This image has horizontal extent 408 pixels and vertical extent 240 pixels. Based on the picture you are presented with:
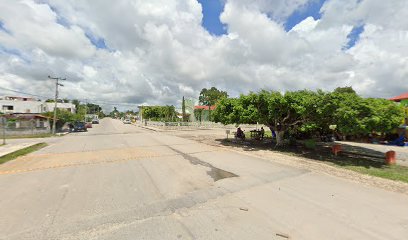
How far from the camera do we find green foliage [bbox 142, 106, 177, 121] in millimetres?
53356

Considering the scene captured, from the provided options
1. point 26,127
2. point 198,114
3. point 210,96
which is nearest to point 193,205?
point 26,127

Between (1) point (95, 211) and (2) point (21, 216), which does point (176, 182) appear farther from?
(2) point (21, 216)

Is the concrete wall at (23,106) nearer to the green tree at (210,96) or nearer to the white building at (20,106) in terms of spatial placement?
the white building at (20,106)

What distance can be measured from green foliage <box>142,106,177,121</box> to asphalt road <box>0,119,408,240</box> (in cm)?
3924

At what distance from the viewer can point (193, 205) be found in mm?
5297

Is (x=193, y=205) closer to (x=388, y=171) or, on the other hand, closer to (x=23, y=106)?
(x=388, y=171)

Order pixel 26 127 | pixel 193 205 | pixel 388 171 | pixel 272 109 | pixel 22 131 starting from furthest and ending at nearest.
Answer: pixel 26 127 < pixel 22 131 < pixel 272 109 < pixel 388 171 < pixel 193 205

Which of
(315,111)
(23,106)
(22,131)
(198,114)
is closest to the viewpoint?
(315,111)

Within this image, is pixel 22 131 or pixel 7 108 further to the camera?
pixel 7 108

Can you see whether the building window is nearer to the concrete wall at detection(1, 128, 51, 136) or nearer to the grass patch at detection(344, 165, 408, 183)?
the concrete wall at detection(1, 128, 51, 136)

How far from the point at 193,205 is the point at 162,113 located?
5489 centimetres

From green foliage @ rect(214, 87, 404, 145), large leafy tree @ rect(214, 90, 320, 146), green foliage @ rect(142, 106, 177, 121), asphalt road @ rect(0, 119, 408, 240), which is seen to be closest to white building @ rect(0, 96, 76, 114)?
green foliage @ rect(142, 106, 177, 121)

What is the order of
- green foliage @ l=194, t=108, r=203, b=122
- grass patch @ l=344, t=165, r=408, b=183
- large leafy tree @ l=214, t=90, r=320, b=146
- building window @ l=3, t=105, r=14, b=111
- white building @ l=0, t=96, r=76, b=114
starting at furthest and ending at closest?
white building @ l=0, t=96, r=76, b=114 < building window @ l=3, t=105, r=14, b=111 < green foliage @ l=194, t=108, r=203, b=122 < large leafy tree @ l=214, t=90, r=320, b=146 < grass patch @ l=344, t=165, r=408, b=183

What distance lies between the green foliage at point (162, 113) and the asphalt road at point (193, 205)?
129ft
